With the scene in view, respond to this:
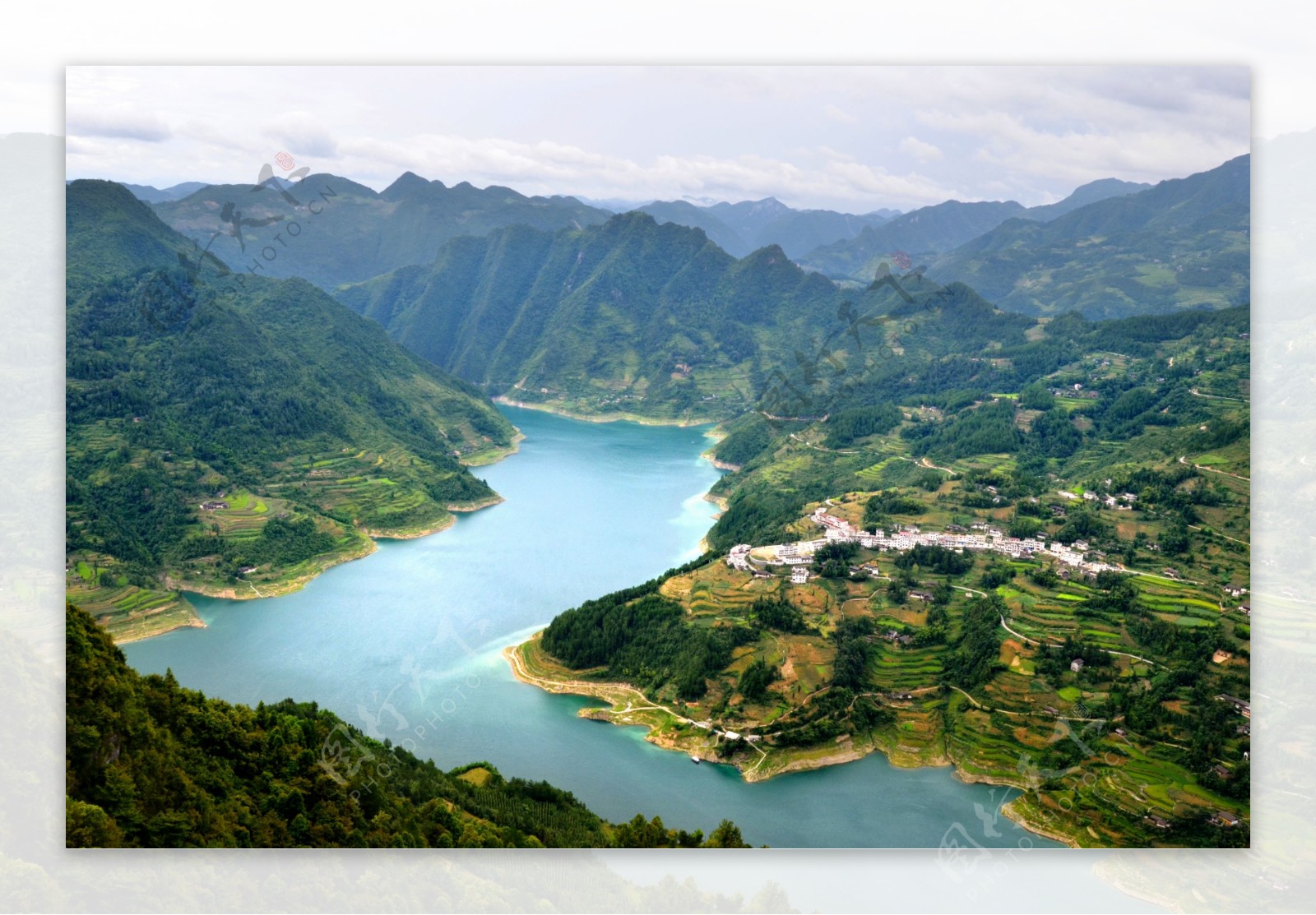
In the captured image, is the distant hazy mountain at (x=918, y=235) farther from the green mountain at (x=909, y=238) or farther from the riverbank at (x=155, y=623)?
the riverbank at (x=155, y=623)

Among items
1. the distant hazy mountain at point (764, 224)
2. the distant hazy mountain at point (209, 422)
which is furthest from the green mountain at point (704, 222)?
the distant hazy mountain at point (209, 422)

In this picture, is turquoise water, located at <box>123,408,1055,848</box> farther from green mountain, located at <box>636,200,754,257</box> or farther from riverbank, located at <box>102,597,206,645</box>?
green mountain, located at <box>636,200,754,257</box>

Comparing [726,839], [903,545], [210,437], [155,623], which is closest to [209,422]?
[210,437]

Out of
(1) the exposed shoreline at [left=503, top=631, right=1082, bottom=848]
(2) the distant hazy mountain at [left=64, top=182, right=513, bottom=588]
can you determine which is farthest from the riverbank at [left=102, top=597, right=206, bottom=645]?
(1) the exposed shoreline at [left=503, top=631, right=1082, bottom=848]

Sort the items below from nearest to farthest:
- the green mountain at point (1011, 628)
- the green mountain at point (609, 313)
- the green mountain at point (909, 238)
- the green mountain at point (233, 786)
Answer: the green mountain at point (233, 786), the green mountain at point (1011, 628), the green mountain at point (909, 238), the green mountain at point (609, 313)

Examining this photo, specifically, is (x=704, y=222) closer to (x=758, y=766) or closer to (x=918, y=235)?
(x=918, y=235)

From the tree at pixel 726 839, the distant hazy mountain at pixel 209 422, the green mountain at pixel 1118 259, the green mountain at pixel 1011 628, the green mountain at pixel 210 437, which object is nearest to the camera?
the tree at pixel 726 839
